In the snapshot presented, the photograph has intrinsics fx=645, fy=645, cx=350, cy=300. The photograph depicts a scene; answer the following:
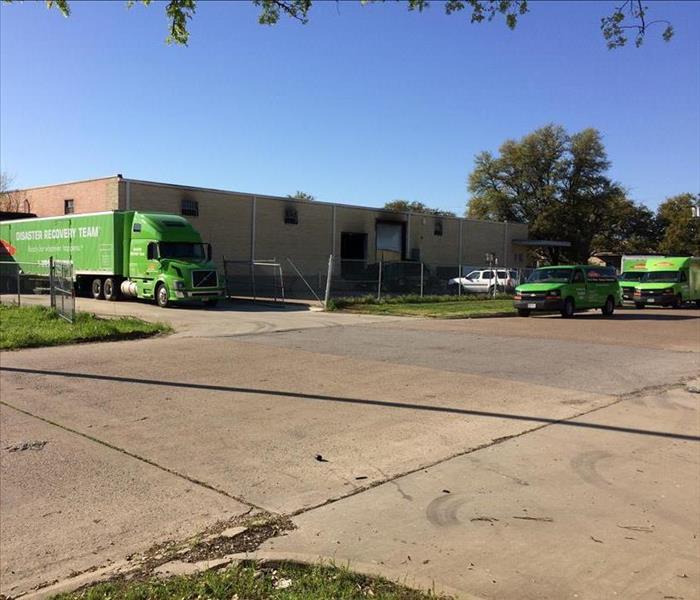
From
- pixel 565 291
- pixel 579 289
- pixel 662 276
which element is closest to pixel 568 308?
pixel 565 291

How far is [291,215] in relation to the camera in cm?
4191

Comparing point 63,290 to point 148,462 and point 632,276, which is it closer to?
point 148,462

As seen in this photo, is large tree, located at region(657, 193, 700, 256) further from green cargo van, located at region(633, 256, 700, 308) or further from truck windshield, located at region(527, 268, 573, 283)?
truck windshield, located at region(527, 268, 573, 283)

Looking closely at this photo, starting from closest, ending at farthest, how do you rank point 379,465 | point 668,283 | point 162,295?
point 379,465 < point 162,295 < point 668,283

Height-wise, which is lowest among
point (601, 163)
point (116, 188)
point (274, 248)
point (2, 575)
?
point (2, 575)

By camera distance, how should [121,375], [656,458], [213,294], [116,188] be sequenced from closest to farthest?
[656,458] < [121,375] < [213,294] < [116,188]

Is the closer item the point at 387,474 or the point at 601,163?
the point at 387,474

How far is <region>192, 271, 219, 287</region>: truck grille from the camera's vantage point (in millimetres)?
24328

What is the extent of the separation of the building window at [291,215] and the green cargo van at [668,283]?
21163 mm

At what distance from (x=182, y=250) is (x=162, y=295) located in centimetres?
191

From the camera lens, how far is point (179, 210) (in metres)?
35.5

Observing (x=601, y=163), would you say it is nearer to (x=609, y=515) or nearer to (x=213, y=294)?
(x=213, y=294)

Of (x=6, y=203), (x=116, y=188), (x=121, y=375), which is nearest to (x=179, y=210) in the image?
(x=116, y=188)

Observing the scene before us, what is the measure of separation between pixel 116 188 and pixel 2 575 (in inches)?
1227
